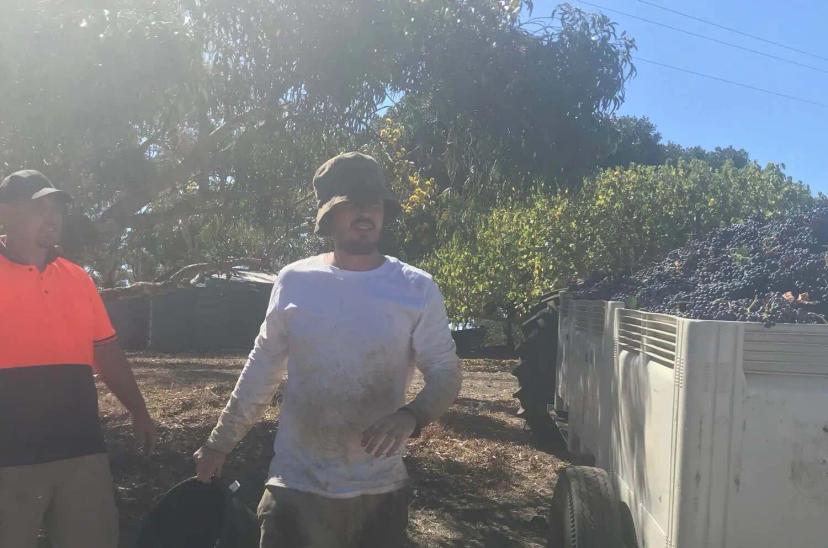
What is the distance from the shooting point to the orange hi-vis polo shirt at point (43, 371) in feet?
10.0

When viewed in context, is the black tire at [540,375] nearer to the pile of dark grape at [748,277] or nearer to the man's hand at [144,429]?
the pile of dark grape at [748,277]

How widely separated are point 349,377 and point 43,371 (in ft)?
4.20

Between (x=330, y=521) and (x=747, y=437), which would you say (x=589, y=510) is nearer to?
(x=747, y=437)

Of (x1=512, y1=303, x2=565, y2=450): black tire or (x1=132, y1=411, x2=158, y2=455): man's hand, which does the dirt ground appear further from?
(x1=132, y1=411, x2=158, y2=455): man's hand

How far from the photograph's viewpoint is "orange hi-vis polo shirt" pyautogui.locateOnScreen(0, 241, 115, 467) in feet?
10.0

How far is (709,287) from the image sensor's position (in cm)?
347

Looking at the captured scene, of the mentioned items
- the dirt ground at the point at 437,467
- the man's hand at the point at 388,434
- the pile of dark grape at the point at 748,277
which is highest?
the pile of dark grape at the point at 748,277

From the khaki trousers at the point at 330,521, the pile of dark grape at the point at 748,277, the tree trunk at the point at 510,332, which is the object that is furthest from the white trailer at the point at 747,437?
the tree trunk at the point at 510,332

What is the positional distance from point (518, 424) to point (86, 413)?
21.6 feet

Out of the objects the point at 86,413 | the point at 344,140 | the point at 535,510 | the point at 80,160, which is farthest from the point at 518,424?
the point at 86,413

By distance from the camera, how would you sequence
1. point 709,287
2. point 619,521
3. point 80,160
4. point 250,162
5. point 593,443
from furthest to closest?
point 250,162, point 80,160, point 593,443, point 709,287, point 619,521

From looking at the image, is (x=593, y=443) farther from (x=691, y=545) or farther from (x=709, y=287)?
(x=691, y=545)

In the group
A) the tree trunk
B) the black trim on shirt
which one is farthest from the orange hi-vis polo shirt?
the tree trunk

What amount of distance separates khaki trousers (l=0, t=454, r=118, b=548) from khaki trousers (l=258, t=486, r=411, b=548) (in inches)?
33.0
